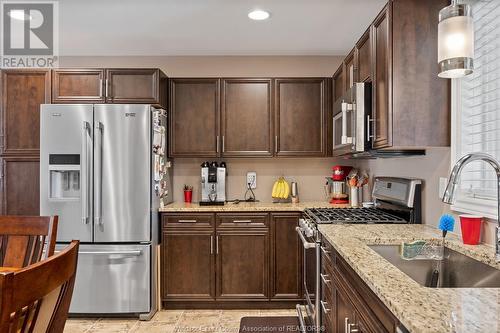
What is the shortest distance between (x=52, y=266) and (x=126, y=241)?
7.19 ft

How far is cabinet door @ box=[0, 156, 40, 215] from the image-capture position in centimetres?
341

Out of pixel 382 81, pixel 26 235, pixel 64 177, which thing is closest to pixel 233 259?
pixel 64 177

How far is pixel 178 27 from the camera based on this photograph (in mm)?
3154

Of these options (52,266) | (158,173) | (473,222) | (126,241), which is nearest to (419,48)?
(473,222)

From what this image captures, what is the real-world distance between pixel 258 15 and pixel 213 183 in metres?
1.64

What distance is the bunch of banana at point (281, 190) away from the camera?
375 centimetres

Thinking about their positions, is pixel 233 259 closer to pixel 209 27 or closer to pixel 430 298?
pixel 209 27

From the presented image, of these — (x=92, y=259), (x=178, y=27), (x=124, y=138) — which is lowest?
(x=92, y=259)

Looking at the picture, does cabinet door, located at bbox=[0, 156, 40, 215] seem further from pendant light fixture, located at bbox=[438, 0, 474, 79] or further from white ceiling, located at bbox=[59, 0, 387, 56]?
pendant light fixture, located at bbox=[438, 0, 474, 79]

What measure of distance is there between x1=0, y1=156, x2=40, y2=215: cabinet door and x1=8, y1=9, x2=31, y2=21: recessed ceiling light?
1214 mm

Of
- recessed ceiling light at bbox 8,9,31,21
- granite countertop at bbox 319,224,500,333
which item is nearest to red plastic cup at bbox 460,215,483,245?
granite countertop at bbox 319,224,500,333

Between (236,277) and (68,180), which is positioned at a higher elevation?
(68,180)

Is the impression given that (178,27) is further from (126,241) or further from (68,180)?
(126,241)

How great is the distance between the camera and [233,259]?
3320 mm
